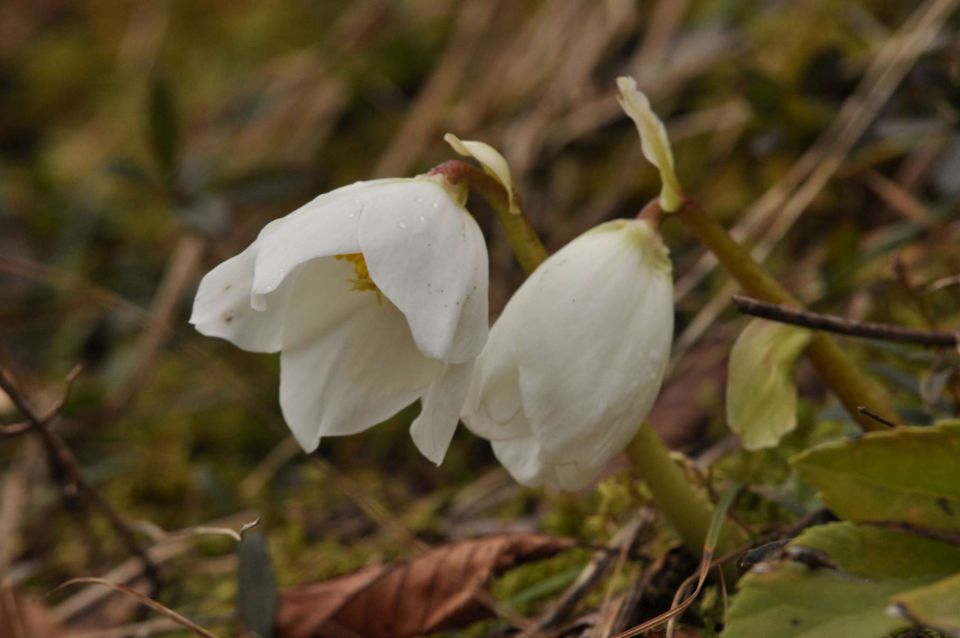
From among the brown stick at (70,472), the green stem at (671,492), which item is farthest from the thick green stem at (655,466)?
the brown stick at (70,472)

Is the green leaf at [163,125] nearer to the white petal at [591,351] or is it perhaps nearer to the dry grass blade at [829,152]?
the dry grass blade at [829,152]

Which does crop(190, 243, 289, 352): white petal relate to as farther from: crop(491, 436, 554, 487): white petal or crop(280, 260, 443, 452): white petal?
crop(491, 436, 554, 487): white petal

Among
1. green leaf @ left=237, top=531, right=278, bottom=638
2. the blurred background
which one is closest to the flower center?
the blurred background

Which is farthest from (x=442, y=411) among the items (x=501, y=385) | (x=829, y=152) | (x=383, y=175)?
(x=383, y=175)

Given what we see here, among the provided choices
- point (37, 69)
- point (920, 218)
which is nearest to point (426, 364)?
point (920, 218)

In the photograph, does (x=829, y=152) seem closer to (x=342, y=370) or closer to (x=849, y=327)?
(x=849, y=327)
